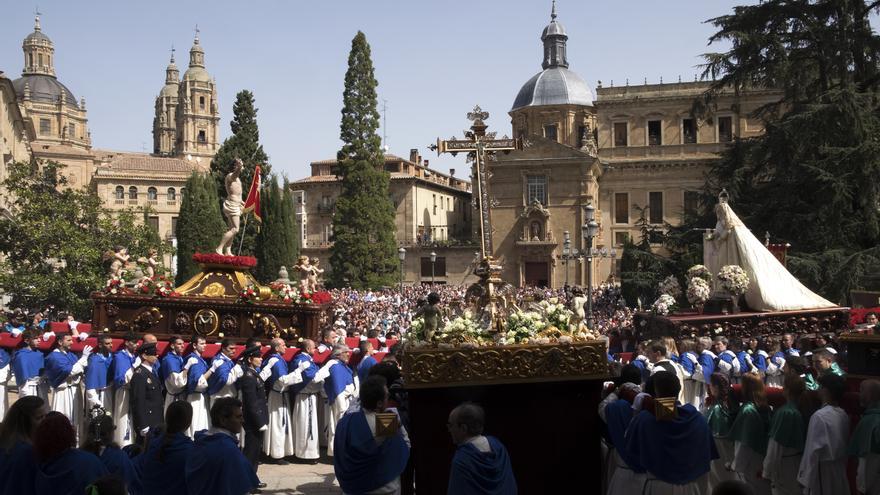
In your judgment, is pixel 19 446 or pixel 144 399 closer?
pixel 19 446

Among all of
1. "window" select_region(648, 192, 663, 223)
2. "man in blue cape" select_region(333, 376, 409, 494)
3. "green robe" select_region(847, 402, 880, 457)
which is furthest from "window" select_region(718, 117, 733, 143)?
"man in blue cape" select_region(333, 376, 409, 494)

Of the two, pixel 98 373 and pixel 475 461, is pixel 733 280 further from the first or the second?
pixel 475 461

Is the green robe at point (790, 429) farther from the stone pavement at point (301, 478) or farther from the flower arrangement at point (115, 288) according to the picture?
the flower arrangement at point (115, 288)

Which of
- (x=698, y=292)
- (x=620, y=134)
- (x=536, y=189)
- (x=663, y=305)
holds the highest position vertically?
(x=620, y=134)

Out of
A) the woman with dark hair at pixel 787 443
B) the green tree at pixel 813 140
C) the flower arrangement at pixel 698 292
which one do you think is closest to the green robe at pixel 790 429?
the woman with dark hair at pixel 787 443

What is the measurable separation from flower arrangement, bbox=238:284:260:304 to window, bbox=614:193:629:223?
44939mm

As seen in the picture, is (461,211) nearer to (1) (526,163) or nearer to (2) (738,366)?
(1) (526,163)

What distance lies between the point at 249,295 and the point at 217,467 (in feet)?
32.7

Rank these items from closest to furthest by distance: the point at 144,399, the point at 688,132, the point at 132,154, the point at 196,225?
the point at 144,399
the point at 196,225
the point at 688,132
the point at 132,154

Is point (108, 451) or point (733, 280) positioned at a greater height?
→ point (733, 280)

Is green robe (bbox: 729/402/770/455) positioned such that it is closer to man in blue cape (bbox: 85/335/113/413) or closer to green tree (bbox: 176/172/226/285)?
man in blue cape (bbox: 85/335/113/413)

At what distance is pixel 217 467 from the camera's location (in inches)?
211

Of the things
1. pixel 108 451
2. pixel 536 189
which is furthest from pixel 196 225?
pixel 108 451

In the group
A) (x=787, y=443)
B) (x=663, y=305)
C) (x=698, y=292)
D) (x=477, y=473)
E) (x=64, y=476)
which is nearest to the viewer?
(x=64, y=476)
